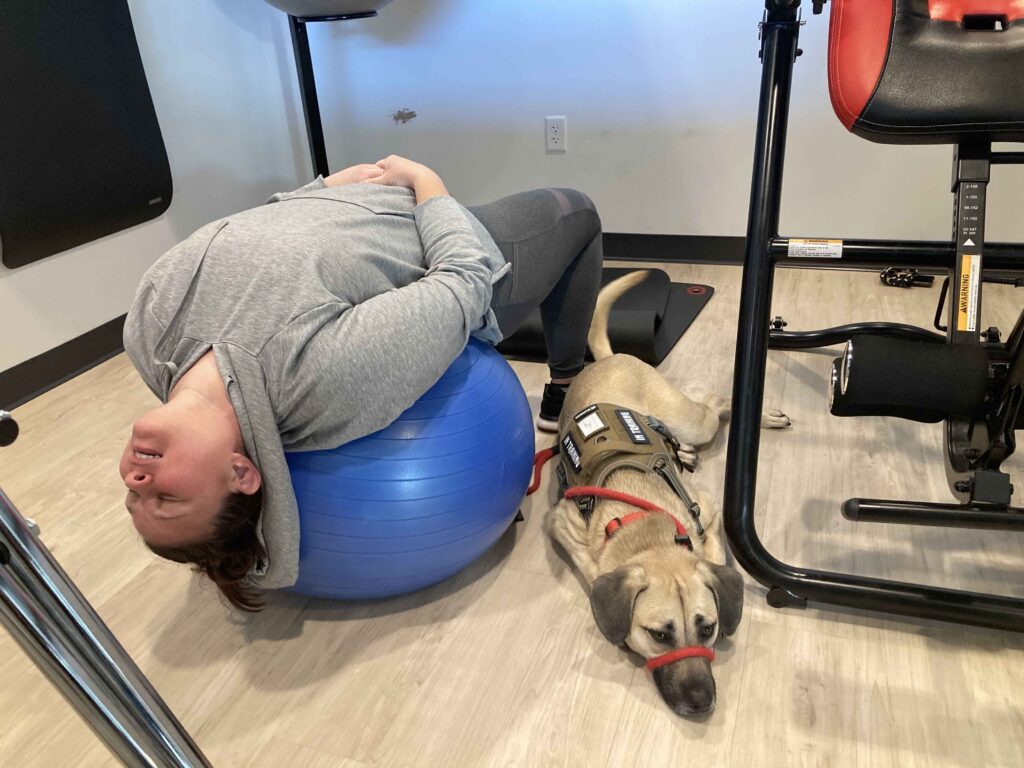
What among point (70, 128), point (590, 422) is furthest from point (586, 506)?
point (70, 128)

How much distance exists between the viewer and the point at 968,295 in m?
1.09

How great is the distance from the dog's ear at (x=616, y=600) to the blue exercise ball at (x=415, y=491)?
0.25 metres

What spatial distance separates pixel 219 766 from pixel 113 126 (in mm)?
2005

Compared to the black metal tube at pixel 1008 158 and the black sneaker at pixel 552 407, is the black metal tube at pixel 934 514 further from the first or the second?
the black sneaker at pixel 552 407

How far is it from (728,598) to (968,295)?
0.59m

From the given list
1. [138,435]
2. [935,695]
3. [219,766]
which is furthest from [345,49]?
[935,695]

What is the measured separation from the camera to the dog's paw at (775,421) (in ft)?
5.96

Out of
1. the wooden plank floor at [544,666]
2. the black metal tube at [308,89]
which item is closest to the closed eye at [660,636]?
the wooden plank floor at [544,666]

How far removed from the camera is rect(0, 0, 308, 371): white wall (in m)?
2.22

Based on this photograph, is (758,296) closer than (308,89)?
Yes

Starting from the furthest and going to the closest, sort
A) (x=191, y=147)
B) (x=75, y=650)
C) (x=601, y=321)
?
(x=191, y=147) < (x=601, y=321) < (x=75, y=650)

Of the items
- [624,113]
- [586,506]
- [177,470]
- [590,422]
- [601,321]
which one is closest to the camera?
[177,470]

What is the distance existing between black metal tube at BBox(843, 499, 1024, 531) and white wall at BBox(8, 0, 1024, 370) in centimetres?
178

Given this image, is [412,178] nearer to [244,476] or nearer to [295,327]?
[295,327]
